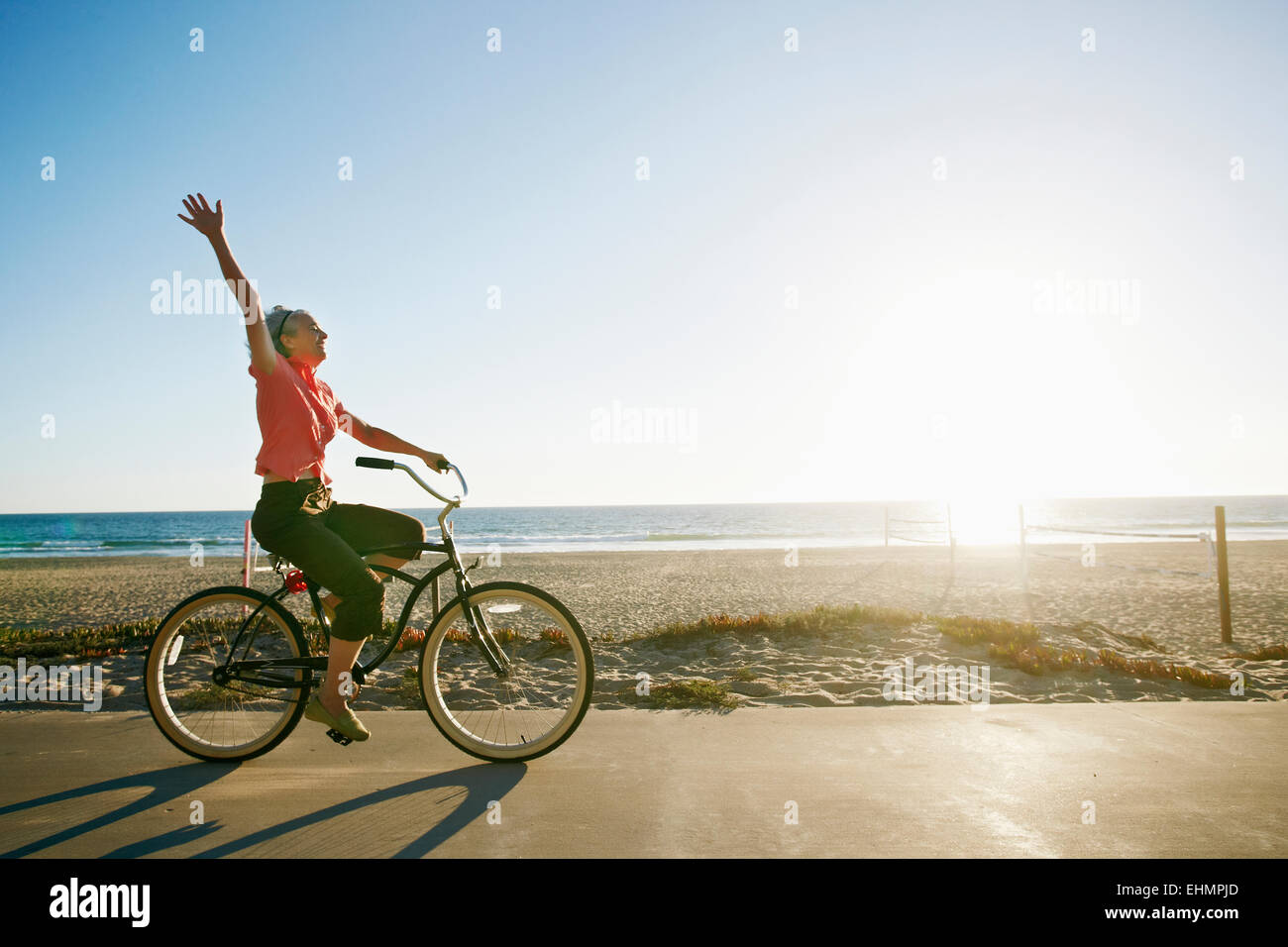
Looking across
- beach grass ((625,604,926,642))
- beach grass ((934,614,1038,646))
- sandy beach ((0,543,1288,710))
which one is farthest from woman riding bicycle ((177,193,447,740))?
beach grass ((934,614,1038,646))

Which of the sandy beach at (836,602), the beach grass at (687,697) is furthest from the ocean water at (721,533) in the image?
the beach grass at (687,697)

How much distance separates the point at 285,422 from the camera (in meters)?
3.40

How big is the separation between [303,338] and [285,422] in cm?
45

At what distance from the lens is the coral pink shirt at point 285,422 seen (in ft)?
11.1

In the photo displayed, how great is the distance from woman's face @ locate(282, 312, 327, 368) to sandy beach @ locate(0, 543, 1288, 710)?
2.69 m

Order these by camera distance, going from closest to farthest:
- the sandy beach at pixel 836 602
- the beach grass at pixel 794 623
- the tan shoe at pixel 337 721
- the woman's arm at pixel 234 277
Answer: the woman's arm at pixel 234 277 < the tan shoe at pixel 337 721 < the sandy beach at pixel 836 602 < the beach grass at pixel 794 623

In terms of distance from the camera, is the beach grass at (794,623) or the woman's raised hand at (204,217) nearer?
the woman's raised hand at (204,217)

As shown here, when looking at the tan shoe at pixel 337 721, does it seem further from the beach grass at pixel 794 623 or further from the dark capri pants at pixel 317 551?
the beach grass at pixel 794 623

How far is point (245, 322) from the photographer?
3.26 m

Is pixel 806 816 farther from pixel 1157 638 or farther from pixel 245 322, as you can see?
pixel 1157 638

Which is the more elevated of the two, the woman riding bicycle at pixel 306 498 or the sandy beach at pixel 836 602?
the woman riding bicycle at pixel 306 498
